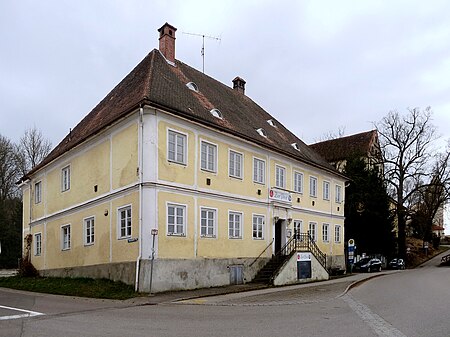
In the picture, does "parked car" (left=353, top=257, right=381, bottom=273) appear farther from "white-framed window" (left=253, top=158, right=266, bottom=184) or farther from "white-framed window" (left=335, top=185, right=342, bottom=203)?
"white-framed window" (left=253, top=158, right=266, bottom=184)

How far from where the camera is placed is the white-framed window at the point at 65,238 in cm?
2617

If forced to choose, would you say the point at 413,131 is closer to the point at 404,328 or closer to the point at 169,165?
the point at 169,165

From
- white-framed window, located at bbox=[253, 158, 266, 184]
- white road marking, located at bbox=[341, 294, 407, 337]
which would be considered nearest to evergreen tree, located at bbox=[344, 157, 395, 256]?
white-framed window, located at bbox=[253, 158, 266, 184]

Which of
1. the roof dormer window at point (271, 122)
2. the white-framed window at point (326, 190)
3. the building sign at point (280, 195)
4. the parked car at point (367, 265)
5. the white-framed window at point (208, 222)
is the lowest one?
the parked car at point (367, 265)

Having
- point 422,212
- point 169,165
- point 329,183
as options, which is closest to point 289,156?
point 329,183

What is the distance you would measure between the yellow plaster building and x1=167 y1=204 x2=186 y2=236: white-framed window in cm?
6

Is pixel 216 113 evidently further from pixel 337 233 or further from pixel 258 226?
pixel 337 233

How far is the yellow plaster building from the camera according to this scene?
20.1 metres

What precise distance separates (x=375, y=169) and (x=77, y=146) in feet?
115

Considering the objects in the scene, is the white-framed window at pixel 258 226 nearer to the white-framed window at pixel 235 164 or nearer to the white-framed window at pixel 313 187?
the white-framed window at pixel 235 164

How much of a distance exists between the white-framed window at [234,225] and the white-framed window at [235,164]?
1920 millimetres

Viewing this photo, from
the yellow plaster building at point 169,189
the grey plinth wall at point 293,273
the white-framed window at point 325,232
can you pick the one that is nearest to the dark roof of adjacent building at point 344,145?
the white-framed window at point 325,232

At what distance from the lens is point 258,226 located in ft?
85.9

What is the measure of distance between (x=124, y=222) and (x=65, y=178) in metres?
7.59
